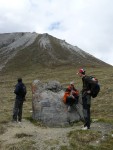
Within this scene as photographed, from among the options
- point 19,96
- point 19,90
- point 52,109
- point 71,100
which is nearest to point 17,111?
point 19,96

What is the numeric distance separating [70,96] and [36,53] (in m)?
127

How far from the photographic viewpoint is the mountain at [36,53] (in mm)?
136250

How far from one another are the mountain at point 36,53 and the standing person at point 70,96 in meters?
104

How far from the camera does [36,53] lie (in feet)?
499

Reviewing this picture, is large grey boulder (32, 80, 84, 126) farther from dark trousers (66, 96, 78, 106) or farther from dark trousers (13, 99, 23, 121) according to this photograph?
dark trousers (13, 99, 23, 121)

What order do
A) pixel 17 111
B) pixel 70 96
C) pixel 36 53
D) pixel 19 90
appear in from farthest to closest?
pixel 36 53 → pixel 17 111 → pixel 19 90 → pixel 70 96

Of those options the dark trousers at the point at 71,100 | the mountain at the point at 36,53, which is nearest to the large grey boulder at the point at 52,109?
the dark trousers at the point at 71,100

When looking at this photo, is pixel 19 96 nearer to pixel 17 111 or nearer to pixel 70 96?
pixel 17 111

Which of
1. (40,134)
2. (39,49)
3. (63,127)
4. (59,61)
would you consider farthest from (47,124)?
(39,49)

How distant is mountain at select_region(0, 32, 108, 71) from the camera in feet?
447

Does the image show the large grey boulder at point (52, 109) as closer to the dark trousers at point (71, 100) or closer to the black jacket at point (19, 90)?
the dark trousers at point (71, 100)

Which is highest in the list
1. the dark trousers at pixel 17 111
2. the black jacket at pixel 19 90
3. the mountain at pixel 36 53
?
the mountain at pixel 36 53

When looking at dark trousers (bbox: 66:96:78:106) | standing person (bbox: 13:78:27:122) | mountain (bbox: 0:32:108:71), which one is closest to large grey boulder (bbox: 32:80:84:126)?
dark trousers (bbox: 66:96:78:106)

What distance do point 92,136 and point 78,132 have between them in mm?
971
